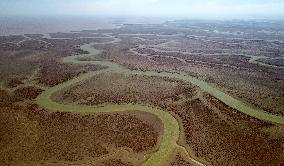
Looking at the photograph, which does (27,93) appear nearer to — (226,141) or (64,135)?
(64,135)

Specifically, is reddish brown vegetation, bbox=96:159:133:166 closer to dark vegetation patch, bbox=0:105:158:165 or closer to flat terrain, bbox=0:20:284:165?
flat terrain, bbox=0:20:284:165

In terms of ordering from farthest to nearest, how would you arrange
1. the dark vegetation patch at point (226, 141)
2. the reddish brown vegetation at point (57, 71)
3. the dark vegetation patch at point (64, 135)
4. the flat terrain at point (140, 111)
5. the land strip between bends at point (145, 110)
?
the reddish brown vegetation at point (57, 71) < the flat terrain at point (140, 111) < the land strip between bends at point (145, 110) < the dark vegetation patch at point (226, 141) < the dark vegetation patch at point (64, 135)

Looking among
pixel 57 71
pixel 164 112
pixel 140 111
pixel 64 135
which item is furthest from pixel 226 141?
pixel 57 71

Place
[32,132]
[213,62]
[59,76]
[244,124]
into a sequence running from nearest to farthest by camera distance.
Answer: [32,132] < [244,124] < [59,76] < [213,62]

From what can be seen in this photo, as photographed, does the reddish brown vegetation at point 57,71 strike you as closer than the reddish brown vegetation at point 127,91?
No

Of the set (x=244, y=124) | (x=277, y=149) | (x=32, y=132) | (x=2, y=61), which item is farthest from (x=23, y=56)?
(x=277, y=149)

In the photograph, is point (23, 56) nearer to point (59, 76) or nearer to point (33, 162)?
point (59, 76)

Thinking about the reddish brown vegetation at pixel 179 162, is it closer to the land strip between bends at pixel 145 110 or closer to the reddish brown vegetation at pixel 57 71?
the land strip between bends at pixel 145 110

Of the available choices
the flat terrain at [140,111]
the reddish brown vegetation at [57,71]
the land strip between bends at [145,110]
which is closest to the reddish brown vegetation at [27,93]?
the flat terrain at [140,111]

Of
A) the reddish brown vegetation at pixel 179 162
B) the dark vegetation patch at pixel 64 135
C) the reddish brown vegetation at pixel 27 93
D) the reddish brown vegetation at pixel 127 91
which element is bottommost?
the reddish brown vegetation at pixel 179 162
